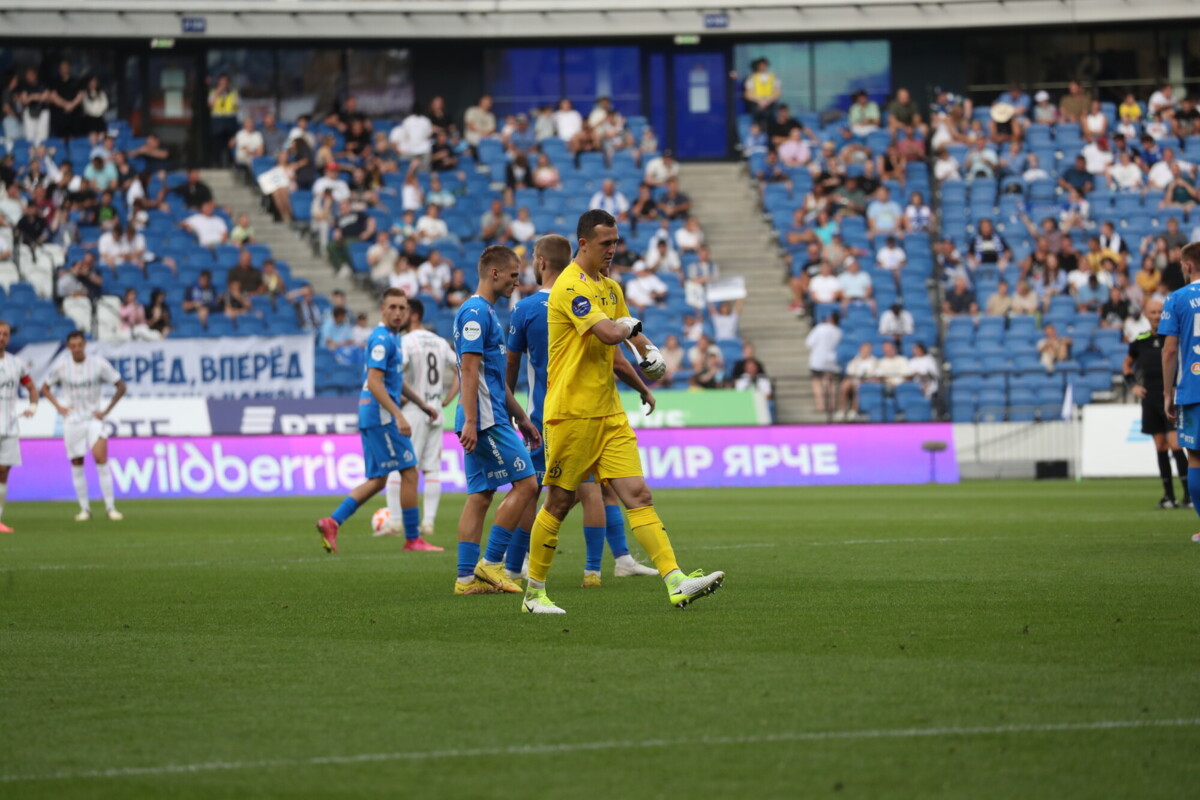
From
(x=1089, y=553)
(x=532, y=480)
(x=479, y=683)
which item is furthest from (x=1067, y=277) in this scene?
(x=479, y=683)

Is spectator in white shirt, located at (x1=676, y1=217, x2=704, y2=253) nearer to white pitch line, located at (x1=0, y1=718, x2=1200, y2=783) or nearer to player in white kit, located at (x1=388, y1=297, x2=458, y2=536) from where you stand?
player in white kit, located at (x1=388, y1=297, x2=458, y2=536)

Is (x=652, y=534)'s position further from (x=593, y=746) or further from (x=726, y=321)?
(x=726, y=321)

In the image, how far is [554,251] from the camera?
9820 mm

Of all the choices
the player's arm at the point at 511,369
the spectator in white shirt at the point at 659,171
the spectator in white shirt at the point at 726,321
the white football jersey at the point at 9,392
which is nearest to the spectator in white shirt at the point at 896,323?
the spectator in white shirt at the point at 726,321

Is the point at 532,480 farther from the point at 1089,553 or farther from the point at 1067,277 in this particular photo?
the point at 1067,277

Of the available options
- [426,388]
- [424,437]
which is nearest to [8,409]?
[424,437]

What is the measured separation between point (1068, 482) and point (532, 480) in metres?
17.6

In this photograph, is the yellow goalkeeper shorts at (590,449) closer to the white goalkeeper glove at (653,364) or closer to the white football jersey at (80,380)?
the white goalkeeper glove at (653,364)

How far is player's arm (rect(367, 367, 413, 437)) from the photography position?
13.6m

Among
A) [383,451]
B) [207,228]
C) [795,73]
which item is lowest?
[383,451]

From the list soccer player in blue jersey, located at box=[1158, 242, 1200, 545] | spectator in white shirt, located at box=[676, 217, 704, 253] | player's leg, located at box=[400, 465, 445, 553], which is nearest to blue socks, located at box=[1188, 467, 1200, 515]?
soccer player in blue jersey, located at box=[1158, 242, 1200, 545]

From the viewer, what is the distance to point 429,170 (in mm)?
34312

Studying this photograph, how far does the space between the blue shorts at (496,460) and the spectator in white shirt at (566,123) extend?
25.4 m

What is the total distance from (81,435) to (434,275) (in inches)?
441
